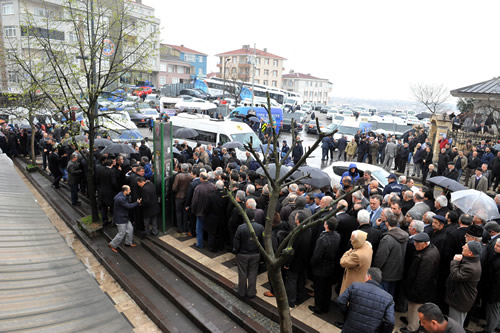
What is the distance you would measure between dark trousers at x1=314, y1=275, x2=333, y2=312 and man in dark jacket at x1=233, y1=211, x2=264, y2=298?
1118mm

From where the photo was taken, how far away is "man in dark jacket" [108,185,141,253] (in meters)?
7.79

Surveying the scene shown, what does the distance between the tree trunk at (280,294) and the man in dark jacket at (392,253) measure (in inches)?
107

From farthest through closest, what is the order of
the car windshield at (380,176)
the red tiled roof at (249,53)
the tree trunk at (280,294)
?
1. the red tiled roof at (249,53)
2. the car windshield at (380,176)
3. the tree trunk at (280,294)

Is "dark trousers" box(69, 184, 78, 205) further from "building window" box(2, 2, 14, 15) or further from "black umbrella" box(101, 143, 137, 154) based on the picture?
"building window" box(2, 2, 14, 15)

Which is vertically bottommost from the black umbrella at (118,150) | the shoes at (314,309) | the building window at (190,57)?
the shoes at (314,309)

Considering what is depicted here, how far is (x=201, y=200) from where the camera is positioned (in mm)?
7668

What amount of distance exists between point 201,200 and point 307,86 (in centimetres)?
9568

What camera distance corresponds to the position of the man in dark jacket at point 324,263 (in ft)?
17.4

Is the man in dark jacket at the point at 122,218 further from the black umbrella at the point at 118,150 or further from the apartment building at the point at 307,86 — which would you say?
the apartment building at the point at 307,86

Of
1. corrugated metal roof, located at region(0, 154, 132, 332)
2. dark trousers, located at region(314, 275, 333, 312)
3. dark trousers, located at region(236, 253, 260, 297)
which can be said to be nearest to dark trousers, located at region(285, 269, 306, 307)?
dark trousers, located at region(314, 275, 333, 312)

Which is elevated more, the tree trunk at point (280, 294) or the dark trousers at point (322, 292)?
the tree trunk at point (280, 294)

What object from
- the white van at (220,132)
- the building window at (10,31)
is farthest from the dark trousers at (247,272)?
the building window at (10,31)

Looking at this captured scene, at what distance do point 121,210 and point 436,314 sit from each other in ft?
22.4

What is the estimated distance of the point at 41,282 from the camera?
1.87 metres
